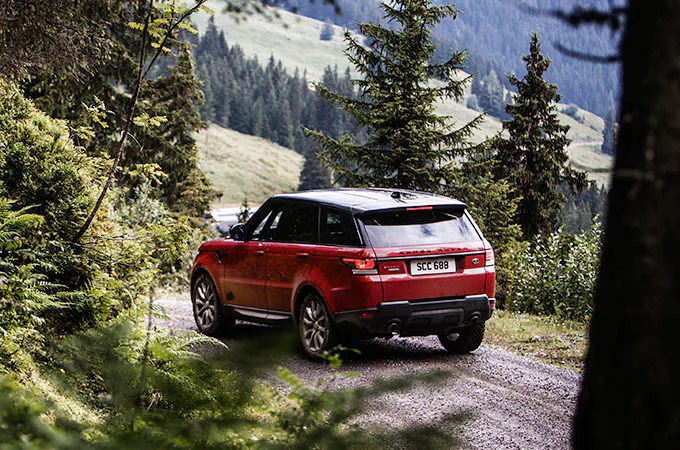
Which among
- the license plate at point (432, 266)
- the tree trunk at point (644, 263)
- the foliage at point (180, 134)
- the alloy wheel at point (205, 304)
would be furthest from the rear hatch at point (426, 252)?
the foliage at point (180, 134)

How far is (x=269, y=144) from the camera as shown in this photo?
176m

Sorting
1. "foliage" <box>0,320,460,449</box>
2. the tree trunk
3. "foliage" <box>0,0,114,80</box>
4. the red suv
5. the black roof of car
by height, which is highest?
"foliage" <box>0,0,114,80</box>

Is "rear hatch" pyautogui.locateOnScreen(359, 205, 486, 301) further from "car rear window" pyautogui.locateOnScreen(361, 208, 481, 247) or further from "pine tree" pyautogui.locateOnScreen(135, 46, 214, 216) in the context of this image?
"pine tree" pyautogui.locateOnScreen(135, 46, 214, 216)

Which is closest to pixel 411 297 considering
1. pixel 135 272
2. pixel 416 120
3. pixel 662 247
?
pixel 135 272

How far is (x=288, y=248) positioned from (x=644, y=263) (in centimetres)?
800

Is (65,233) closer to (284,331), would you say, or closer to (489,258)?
(489,258)

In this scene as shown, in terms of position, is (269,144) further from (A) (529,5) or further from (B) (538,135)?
(A) (529,5)

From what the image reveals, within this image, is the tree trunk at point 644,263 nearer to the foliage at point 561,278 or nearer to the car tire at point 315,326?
the car tire at point 315,326

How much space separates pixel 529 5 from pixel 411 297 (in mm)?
6442

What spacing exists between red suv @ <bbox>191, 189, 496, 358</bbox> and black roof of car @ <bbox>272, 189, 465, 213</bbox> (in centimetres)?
1

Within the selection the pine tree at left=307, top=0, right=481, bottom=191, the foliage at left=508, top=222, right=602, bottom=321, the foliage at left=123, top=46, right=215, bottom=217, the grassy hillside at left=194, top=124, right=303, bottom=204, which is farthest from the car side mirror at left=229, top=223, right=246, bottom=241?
the grassy hillside at left=194, top=124, right=303, bottom=204

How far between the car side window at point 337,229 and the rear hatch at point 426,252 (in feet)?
0.52

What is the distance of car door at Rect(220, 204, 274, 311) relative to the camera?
33.2 ft

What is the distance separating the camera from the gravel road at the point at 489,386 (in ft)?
20.9
